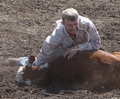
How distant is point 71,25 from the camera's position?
21.0 feet

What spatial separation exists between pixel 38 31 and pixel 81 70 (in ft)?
9.87

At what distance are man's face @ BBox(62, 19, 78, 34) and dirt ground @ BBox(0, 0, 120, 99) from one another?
83 centimetres

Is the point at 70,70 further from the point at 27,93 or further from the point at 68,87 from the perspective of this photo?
the point at 27,93

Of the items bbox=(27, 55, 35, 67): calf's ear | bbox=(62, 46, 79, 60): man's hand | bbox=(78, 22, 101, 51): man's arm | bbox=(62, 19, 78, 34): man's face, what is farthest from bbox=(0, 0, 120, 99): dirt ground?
bbox=(62, 19, 78, 34): man's face

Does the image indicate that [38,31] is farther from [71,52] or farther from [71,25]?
[71,25]

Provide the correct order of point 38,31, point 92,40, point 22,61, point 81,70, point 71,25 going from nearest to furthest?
point 71,25 → point 81,70 → point 92,40 → point 22,61 → point 38,31

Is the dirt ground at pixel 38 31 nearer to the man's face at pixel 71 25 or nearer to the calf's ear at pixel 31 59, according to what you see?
the calf's ear at pixel 31 59

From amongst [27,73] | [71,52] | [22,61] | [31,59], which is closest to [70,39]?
[71,52]

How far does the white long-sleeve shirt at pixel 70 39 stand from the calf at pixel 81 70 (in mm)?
137

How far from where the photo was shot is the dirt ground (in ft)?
21.2

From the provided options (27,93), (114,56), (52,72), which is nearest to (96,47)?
(114,56)

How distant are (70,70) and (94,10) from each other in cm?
435

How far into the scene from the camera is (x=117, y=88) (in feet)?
21.4

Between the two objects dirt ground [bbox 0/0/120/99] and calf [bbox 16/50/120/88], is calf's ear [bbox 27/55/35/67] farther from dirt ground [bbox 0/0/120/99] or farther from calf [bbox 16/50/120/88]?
dirt ground [bbox 0/0/120/99]
